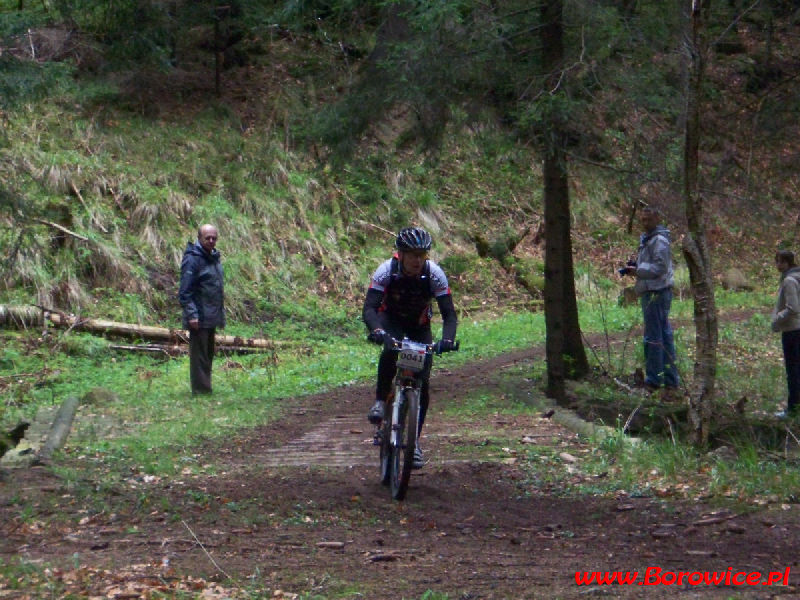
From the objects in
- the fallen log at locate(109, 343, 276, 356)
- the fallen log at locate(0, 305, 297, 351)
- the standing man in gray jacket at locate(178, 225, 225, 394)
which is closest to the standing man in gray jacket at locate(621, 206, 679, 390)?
the standing man in gray jacket at locate(178, 225, 225, 394)

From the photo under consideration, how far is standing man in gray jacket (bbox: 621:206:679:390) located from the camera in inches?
455

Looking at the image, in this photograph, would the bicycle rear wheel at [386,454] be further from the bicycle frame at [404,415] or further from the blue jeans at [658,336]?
the blue jeans at [658,336]

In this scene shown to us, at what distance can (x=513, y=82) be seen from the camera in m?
11.5

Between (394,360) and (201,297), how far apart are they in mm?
5229

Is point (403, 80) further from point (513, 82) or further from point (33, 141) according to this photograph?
point (33, 141)

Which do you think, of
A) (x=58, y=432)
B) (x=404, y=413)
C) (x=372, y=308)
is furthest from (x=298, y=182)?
(x=404, y=413)

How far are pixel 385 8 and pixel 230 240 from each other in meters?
8.36

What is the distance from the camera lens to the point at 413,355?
723cm

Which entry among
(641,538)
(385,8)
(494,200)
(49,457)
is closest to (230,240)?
(385,8)

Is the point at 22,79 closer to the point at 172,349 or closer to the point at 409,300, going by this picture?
the point at 409,300

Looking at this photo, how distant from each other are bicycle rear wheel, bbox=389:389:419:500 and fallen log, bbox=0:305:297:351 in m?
9.18

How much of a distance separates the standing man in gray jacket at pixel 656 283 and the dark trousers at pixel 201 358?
549 centimetres

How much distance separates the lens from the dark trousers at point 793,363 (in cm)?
1097

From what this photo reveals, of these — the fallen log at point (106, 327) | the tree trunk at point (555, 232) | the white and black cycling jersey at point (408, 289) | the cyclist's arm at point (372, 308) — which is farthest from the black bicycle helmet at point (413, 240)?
the fallen log at point (106, 327)
